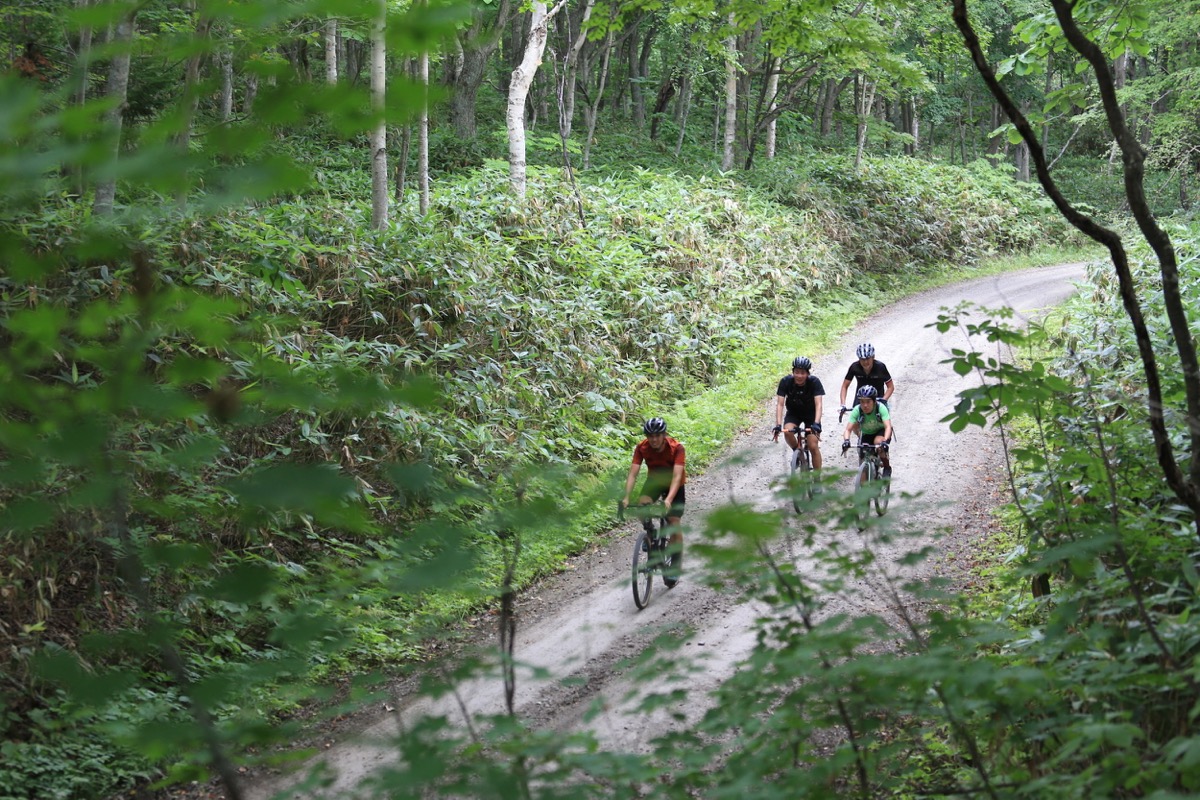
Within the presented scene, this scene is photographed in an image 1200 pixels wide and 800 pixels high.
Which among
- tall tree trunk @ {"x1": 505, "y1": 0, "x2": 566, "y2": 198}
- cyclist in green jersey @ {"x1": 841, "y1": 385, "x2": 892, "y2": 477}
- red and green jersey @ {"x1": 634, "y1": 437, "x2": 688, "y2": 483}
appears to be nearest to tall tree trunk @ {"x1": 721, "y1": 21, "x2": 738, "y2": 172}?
tall tree trunk @ {"x1": 505, "y1": 0, "x2": 566, "y2": 198}

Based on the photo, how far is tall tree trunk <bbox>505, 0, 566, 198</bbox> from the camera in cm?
1695

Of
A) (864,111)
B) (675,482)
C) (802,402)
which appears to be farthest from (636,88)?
(675,482)

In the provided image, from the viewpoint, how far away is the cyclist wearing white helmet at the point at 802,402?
434 inches

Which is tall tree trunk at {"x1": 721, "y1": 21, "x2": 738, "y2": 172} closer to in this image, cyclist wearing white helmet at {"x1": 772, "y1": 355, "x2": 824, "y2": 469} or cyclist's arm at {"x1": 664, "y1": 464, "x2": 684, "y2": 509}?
cyclist wearing white helmet at {"x1": 772, "y1": 355, "x2": 824, "y2": 469}

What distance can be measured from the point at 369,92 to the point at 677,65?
3214 centimetres

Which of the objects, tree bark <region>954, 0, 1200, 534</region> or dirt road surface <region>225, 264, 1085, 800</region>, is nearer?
tree bark <region>954, 0, 1200, 534</region>

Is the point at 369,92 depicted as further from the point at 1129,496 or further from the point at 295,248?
the point at 295,248

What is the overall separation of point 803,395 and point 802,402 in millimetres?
101

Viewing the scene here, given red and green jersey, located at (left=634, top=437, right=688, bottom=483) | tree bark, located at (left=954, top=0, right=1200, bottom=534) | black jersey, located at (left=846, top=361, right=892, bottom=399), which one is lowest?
red and green jersey, located at (left=634, top=437, right=688, bottom=483)

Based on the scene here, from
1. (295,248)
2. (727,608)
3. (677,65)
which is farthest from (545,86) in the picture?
(727,608)

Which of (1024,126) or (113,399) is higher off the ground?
(1024,126)

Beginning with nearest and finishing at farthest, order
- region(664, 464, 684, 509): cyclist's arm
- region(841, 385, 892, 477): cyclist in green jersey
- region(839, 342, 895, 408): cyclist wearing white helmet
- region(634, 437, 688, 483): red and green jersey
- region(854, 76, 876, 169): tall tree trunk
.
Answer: region(664, 464, 684, 509): cyclist's arm
region(634, 437, 688, 483): red and green jersey
region(841, 385, 892, 477): cyclist in green jersey
region(839, 342, 895, 408): cyclist wearing white helmet
region(854, 76, 876, 169): tall tree trunk

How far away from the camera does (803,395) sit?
36.7 ft

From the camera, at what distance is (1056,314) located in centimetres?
1892
